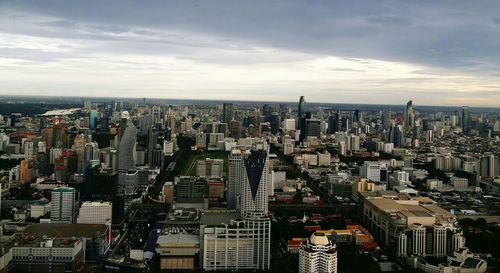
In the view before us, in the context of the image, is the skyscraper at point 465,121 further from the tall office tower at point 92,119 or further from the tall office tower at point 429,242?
the tall office tower at point 429,242

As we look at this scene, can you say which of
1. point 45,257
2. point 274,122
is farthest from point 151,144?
point 274,122

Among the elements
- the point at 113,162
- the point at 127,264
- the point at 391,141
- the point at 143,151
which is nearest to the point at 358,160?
the point at 391,141

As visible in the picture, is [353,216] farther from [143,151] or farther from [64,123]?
[64,123]

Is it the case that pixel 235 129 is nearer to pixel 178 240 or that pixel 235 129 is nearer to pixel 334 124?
pixel 334 124

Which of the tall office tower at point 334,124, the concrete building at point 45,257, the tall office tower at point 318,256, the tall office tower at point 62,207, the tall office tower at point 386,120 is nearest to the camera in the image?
the tall office tower at point 318,256

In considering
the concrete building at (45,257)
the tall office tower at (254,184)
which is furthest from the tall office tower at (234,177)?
the concrete building at (45,257)
